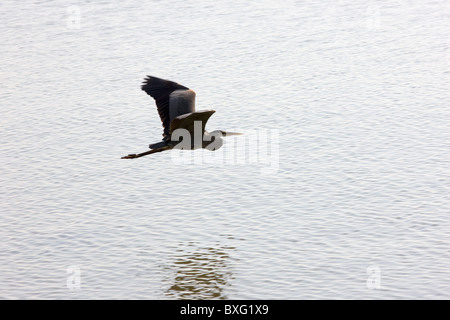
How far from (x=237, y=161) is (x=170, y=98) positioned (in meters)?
13.2

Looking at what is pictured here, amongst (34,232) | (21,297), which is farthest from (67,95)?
(21,297)

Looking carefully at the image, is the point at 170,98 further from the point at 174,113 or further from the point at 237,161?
the point at 237,161

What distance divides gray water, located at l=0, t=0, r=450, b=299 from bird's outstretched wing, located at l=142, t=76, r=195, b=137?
17.2 feet

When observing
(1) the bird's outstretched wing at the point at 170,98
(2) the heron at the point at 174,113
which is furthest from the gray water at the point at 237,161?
(1) the bird's outstretched wing at the point at 170,98

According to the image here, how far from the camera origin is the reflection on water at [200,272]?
26.6 meters

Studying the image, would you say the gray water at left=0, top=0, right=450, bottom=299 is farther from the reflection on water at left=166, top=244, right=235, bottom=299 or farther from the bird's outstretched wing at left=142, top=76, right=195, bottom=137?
the bird's outstretched wing at left=142, top=76, right=195, bottom=137

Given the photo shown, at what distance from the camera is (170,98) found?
993 inches

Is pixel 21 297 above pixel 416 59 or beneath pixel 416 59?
beneath

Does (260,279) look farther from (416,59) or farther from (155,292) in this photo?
(416,59)

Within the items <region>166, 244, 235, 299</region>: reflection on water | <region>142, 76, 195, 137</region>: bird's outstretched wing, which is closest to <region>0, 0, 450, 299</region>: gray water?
<region>166, 244, 235, 299</region>: reflection on water

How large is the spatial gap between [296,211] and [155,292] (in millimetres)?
7513

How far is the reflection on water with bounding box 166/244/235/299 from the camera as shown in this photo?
26.6m

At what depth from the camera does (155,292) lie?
26969 millimetres

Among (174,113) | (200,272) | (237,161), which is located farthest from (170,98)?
(237,161)
